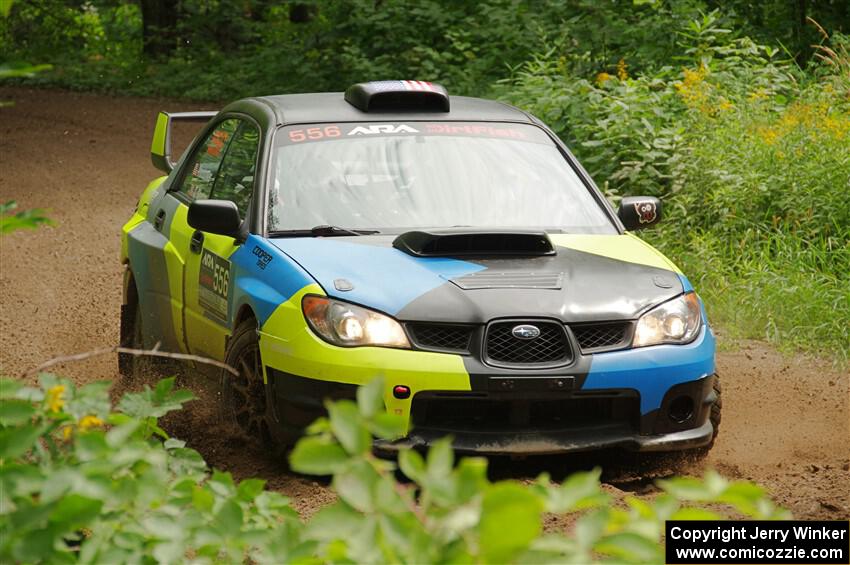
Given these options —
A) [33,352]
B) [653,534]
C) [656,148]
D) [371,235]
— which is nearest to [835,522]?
[371,235]

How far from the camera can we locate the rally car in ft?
17.6

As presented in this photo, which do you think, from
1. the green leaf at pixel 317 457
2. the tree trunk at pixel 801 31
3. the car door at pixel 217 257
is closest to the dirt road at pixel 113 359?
the car door at pixel 217 257

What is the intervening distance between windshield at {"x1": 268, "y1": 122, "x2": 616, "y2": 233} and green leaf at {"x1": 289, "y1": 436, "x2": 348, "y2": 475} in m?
3.92

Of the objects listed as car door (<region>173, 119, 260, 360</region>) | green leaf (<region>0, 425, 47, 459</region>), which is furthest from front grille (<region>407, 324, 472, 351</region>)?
green leaf (<region>0, 425, 47, 459</region>)

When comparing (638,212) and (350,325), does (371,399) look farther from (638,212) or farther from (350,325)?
(638,212)

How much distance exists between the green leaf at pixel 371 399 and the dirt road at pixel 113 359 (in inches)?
115

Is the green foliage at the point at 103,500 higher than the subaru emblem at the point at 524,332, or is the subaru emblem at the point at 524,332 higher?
the green foliage at the point at 103,500

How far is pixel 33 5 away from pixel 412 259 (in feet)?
71.4

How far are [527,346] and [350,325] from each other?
26.9 inches

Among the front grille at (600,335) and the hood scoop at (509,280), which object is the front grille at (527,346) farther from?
the hood scoop at (509,280)

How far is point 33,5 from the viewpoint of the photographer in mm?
25750

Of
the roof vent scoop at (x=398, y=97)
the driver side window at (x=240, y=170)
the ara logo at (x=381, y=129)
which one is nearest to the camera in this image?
the driver side window at (x=240, y=170)

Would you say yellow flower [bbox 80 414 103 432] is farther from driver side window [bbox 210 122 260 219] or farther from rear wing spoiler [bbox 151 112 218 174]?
rear wing spoiler [bbox 151 112 218 174]

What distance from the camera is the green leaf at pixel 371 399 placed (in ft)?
7.55
